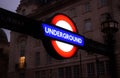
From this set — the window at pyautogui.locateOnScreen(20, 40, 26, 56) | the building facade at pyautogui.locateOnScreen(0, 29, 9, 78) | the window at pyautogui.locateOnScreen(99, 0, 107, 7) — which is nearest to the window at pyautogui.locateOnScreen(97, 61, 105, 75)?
the window at pyautogui.locateOnScreen(99, 0, 107, 7)

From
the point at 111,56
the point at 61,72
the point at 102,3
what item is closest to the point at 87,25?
the point at 102,3

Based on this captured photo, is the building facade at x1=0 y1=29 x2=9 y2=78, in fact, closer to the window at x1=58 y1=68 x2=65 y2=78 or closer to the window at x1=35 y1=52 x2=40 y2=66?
the window at x1=35 y1=52 x2=40 y2=66

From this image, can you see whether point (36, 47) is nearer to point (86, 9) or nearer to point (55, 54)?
point (86, 9)

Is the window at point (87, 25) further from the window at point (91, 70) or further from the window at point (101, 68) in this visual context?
the window at point (101, 68)

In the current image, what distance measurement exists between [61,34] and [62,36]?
0.05 m

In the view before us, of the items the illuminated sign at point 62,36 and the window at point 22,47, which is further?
the window at point 22,47

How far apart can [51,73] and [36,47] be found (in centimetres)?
718

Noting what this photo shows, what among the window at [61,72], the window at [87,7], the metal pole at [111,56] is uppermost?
the window at [87,7]

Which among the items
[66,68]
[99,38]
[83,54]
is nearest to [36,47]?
[66,68]

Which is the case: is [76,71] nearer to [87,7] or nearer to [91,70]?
[91,70]

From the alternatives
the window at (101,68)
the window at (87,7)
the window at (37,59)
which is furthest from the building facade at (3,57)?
the window at (101,68)

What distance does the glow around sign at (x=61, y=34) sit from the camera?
495cm

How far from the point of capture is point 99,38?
3694cm

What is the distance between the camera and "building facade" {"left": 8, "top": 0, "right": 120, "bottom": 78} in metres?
36.5
